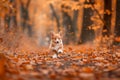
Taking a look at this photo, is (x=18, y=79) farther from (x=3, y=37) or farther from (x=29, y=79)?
(x=3, y=37)

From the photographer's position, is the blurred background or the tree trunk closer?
the blurred background

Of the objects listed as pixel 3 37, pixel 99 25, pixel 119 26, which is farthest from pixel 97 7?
pixel 3 37

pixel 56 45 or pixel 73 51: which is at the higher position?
pixel 56 45

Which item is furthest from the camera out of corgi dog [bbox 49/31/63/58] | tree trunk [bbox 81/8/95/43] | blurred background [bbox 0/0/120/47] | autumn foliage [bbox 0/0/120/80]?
tree trunk [bbox 81/8/95/43]

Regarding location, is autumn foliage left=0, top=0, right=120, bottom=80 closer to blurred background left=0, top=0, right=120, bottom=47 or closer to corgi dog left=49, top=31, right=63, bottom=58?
blurred background left=0, top=0, right=120, bottom=47

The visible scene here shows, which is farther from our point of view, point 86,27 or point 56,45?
point 86,27

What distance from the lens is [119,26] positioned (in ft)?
48.2

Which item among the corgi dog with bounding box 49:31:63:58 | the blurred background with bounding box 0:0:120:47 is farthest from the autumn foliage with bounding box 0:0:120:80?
the corgi dog with bounding box 49:31:63:58

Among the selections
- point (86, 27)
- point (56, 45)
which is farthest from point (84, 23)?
point (56, 45)

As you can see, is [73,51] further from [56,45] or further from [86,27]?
[86,27]

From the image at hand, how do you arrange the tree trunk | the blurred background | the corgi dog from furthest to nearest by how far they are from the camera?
the tree trunk, the blurred background, the corgi dog

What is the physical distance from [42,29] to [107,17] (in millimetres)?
50535

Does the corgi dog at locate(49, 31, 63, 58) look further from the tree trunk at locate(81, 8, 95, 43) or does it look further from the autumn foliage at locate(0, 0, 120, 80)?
the tree trunk at locate(81, 8, 95, 43)

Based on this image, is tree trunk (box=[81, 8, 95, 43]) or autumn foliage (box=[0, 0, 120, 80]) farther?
tree trunk (box=[81, 8, 95, 43])
